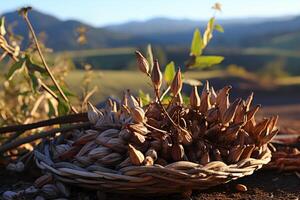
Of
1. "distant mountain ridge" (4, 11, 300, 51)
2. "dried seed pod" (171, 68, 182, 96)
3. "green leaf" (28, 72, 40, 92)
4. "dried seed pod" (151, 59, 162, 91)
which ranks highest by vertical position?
"dried seed pod" (151, 59, 162, 91)

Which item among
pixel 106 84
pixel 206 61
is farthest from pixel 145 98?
pixel 106 84

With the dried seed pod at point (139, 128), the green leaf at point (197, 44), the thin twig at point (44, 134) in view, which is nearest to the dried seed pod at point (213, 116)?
the dried seed pod at point (139, 128)

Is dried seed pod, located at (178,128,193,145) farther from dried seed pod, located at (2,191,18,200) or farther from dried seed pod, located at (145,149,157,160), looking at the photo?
dried seed pod, located at (2,191,18,200)

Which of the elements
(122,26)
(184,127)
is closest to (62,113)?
(184,127)

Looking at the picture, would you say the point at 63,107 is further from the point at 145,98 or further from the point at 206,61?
the point at 206,61

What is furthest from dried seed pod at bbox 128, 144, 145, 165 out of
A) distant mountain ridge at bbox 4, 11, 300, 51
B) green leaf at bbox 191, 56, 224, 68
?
distant mountain ridge at bbox 4, 11, 300, 51

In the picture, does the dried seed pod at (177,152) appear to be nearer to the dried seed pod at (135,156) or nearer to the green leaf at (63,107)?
the dried seed pod at (135,156)
